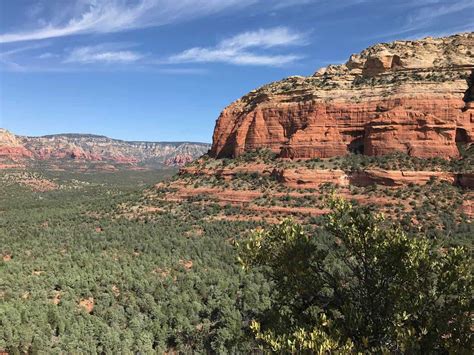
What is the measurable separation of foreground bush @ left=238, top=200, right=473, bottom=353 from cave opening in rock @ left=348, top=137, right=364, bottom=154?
47.3 m

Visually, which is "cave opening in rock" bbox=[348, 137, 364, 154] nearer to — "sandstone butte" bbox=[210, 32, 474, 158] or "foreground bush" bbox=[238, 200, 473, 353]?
"sandstone butte" bbox=[210, 32, 474, 158]

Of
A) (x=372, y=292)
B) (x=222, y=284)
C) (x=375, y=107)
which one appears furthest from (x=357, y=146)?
(x=372, y=292)

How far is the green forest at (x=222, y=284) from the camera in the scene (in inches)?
336

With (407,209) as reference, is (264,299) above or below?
below

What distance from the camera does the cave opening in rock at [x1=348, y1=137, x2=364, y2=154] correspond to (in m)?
55.2

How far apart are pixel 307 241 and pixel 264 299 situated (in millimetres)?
21158

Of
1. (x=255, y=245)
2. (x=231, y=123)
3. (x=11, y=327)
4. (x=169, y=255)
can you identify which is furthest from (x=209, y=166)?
(x=255, y=245)

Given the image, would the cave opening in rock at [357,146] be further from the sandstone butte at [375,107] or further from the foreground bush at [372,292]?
the foreground bush at [372,292]

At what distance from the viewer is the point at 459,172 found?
4631 cm

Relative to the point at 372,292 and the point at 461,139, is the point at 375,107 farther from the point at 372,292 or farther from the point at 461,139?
the point at 372,292

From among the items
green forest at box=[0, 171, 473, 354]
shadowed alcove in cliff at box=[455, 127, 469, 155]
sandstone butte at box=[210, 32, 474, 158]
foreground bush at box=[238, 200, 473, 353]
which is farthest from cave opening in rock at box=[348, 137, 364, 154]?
foreground bush at box=[238, 200, 473, 353]

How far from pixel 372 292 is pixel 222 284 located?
24.1 m

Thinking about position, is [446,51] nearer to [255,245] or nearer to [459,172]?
[459,172]

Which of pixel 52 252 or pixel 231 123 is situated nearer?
pixel 52 252
